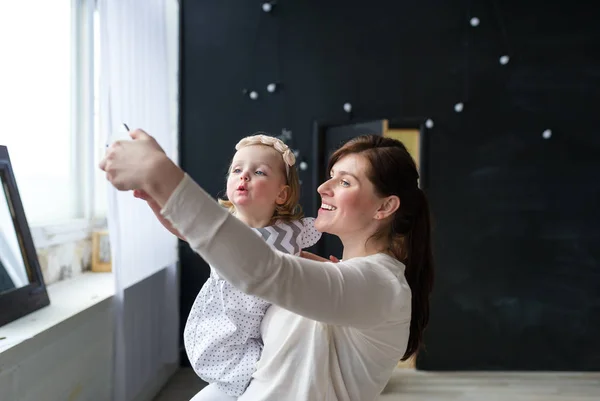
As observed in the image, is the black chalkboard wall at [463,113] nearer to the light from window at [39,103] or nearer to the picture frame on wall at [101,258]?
the picture frame on wall at [101,258]

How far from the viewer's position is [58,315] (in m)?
1.83

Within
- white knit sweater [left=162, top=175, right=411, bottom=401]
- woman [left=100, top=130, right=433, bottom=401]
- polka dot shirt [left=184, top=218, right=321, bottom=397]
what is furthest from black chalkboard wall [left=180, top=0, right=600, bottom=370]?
white knit sweater [left=162, top=175, right=411, bottom=401]

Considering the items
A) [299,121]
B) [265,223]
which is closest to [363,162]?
[265,223]

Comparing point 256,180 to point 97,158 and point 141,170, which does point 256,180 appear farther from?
point 97,158

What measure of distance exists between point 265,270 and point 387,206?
43cm

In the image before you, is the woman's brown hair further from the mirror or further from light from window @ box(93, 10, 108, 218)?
light from window @ box(93, 10, 108, 218)

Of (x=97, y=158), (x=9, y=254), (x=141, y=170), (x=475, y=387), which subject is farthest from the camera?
(x=475, y=387)

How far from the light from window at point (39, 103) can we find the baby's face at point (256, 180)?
1.30 meters

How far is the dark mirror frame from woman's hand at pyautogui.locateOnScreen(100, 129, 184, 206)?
1.27 m

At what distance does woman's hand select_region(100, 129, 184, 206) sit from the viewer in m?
0.69

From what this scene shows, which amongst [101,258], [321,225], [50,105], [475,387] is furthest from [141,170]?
[475,387]

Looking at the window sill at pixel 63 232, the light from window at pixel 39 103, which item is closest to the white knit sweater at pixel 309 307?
the window sill at pixel 63 232

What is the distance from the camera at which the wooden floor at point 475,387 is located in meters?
3.04

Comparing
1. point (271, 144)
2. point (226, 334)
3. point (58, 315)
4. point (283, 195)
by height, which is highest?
point (271, 144)
